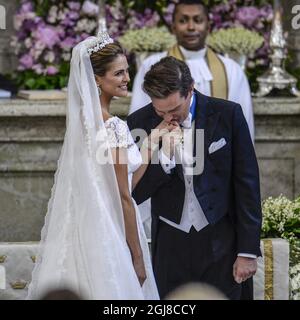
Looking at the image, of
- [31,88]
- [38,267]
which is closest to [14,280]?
[38,267]

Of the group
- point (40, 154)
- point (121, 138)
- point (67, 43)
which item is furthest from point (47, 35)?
point (121, 138)

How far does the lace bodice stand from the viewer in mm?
4609

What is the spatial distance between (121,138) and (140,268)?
1.70 ft

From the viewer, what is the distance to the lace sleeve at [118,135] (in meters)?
4.61

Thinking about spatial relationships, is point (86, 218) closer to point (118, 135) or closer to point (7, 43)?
point (118, 135)

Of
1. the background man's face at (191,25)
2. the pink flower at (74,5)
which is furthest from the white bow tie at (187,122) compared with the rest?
the pink flower at (74,5)

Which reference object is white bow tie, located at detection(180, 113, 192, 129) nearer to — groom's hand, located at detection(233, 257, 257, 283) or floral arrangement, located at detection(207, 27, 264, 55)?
groom's hand, located at detection(233, 257, 257, 283)

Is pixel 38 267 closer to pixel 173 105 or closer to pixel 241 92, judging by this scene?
pixel 173 105

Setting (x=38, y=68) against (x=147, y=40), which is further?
(x=38, y=68)

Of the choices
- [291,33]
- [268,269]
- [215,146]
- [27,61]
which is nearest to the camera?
[215,146]

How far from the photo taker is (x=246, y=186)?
16.3 feet

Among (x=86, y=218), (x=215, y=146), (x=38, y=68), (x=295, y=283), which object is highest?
(x=38, y=68)

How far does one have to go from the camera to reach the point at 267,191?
7.78m
